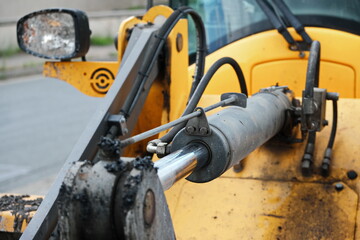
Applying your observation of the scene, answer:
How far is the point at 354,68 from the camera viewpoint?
309cm

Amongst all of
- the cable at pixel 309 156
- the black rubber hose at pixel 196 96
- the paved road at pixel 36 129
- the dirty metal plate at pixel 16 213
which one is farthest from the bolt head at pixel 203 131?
the paved road at pixel 36 129

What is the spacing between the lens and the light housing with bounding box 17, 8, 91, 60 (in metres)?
2.60

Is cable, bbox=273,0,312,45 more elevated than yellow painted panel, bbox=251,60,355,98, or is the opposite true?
cable, bbox=273,0,312,45

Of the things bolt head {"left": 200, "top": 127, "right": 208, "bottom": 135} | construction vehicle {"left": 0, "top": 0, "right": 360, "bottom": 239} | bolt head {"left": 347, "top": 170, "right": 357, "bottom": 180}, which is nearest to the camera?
bolt head {"left": 200, "top": 127, "right": 208, "bottom": 135}

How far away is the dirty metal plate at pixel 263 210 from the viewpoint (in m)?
2.18

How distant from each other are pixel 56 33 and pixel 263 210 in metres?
1.09

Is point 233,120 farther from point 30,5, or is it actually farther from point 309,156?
point 30,5

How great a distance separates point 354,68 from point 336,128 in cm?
74

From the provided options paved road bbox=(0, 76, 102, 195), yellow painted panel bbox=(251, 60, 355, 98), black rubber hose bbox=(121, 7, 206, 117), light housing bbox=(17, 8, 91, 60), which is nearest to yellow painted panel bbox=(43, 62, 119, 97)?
light housing bbox=(17, 8, 91, 60)

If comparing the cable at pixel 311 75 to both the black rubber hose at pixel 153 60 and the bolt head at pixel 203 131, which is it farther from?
the bolt head at pixel 203 131

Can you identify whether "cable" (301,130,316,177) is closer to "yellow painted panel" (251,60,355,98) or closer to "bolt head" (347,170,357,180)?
"bolt head" (347,170,357,180)

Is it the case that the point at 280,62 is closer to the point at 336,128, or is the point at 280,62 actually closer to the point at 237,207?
the point at 336,128

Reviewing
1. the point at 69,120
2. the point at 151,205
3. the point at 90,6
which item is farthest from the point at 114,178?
the point at 90,6

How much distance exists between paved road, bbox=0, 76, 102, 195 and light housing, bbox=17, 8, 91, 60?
3.72m
